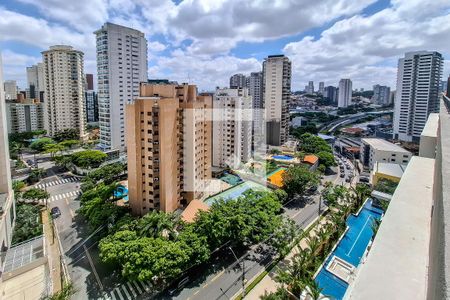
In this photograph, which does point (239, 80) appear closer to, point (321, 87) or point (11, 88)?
point (11, 88)

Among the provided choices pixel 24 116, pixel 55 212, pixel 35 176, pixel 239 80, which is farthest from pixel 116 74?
pixel 239 80

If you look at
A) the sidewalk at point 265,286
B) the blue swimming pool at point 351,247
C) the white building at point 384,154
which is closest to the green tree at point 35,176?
the sidewalk at point 265,286

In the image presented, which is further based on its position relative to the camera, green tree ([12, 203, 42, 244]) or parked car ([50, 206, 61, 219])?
parked car ([50, 206, 61, 219])

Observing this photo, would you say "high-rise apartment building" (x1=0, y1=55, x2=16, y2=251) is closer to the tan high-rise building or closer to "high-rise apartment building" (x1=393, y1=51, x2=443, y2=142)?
the tan high-rise building

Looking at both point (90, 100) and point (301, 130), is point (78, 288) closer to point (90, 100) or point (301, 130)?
point (301, 130)

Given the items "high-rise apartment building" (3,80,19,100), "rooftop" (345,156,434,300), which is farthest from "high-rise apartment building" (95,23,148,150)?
"high-rise apartment building" (3,80,19,100)

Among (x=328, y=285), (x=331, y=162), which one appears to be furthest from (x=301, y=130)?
(x=328, y=285)

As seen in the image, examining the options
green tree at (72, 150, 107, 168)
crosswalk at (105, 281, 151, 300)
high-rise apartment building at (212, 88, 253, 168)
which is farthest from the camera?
high-rise apartment building at (212, 88, 253, 168)
